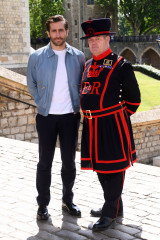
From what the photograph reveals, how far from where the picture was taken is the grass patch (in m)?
19.8

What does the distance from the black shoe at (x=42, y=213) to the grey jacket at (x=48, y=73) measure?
990 mm

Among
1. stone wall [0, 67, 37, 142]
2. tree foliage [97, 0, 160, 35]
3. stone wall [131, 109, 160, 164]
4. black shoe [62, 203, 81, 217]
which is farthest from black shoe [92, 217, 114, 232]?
tree foliage [97, 0, 160, 35]

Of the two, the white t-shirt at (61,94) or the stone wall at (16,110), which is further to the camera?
the stone wall at (16,110)

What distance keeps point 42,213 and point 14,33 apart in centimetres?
1749

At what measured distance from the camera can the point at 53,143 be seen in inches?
169

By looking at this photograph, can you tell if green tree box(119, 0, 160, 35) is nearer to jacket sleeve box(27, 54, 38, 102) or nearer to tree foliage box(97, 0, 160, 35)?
tree foliage box(97, 0, 160, 35)

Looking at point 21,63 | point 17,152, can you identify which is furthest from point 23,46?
point 17,152

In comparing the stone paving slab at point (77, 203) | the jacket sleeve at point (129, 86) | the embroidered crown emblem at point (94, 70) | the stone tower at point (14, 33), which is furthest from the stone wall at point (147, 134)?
the stone tower at point (14, 33)

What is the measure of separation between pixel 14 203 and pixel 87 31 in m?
2.15

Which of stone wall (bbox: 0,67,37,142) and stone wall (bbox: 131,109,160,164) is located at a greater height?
stone wall (bbox: 0,67,37,142)

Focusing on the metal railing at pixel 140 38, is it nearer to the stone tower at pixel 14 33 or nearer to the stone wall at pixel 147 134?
the stone tower at pixel 14 33

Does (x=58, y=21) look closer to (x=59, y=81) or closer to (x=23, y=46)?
(x=59, y=81)

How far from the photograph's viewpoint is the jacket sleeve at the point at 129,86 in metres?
3.94

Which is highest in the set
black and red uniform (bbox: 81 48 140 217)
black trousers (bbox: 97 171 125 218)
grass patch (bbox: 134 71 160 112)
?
black and red uniform (bbox: 81 48 140 217)
